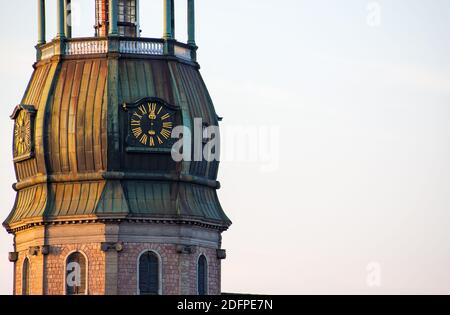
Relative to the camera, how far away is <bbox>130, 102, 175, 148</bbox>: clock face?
153m

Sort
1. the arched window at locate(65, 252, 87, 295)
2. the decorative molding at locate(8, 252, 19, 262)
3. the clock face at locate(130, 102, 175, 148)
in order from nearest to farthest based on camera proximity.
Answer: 1. the arched window at locate(65, 252, 87, 295)
2. the clock face at locate(130, 102, 175, 148)
3. the decorative molding at locate(8, 252, 19, 262)

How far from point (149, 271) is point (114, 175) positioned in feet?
18.0

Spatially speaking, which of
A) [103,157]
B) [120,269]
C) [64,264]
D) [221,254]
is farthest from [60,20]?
[221,254]

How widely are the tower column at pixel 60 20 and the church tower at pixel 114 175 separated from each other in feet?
0.18

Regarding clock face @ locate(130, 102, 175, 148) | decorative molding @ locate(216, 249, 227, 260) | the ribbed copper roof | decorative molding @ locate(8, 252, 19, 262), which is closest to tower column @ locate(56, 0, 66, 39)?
the ribbed copper roof

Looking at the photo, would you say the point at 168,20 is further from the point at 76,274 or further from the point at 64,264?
the point at 76,274

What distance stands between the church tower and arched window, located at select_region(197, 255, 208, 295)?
55 mm

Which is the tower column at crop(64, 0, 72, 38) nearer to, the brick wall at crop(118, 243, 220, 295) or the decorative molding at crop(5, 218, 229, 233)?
Result: the decorative molding at crop(5, 218, 229, 233)
